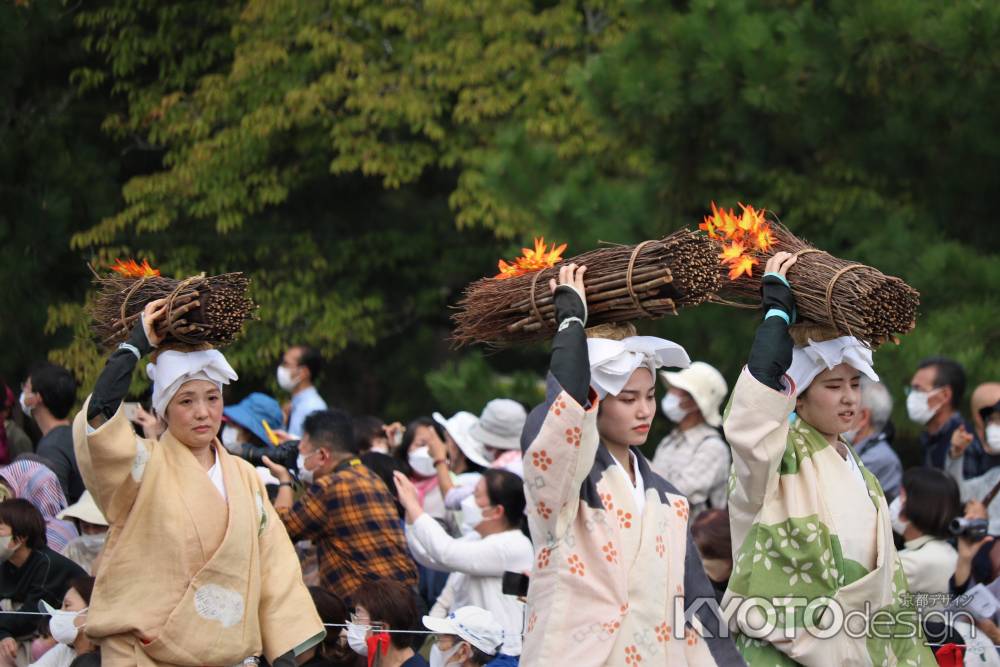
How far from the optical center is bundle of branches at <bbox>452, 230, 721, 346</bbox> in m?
4.20

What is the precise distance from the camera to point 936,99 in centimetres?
918

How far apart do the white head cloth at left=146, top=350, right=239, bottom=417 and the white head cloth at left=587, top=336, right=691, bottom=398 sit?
1.45m

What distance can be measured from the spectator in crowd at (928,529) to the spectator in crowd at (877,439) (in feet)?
4.05

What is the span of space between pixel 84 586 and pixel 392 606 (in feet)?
4.13

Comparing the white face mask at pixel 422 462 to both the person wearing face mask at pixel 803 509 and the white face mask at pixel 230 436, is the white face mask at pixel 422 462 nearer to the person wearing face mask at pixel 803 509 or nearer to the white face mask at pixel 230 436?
the white face mask at pixel 230 436

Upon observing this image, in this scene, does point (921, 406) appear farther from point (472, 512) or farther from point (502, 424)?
point (472, 512)

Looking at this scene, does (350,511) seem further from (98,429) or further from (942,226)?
(942,226)

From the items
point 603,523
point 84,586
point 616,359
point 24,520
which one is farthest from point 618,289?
point 24,520

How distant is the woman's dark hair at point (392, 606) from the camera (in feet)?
18.4

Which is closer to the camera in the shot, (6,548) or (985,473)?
(6,548)

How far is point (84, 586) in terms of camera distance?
5746 millimetres

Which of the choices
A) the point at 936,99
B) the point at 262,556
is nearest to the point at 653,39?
the point at 936,99

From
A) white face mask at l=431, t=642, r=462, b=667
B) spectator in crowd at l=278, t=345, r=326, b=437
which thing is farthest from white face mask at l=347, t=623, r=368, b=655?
spectator in crowd at l=278, t=345, r=326, b=437

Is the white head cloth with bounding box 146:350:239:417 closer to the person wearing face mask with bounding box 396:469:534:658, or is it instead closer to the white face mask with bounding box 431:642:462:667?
the person wearing face mask with bounding box 396:469:534:658
